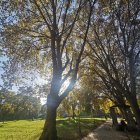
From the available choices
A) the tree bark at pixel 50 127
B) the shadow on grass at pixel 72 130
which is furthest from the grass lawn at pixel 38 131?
the tree bark at pixel 50 127

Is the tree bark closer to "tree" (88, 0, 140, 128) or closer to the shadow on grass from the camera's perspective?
the shadow on grass

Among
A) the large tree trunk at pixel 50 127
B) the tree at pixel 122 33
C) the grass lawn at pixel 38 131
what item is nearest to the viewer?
the large tree trunk at pixel 50 127

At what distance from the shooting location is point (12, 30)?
67.7ft

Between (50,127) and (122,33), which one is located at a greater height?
(122,33)

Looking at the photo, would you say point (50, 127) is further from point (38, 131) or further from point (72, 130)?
point (38, 131)

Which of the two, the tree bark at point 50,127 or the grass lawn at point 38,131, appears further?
the grass lawn at point 38,131

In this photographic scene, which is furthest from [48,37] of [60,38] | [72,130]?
[72,130]

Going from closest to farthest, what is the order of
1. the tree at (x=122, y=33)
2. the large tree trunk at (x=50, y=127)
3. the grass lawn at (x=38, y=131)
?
the large tree trunk at (x=50, y=127)
the tree at (x=122, y=33)
the grass lawn at (x=38, y=131)

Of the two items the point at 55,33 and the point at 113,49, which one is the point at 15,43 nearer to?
the point at 55,33

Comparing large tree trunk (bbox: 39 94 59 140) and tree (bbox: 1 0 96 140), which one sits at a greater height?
tree (bbox: 1 0 96 140)

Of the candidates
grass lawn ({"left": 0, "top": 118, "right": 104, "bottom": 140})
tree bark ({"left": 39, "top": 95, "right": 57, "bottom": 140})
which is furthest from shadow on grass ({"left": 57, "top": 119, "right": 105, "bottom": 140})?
tree bark ({"left": 39, "top": 95, "right": 57, "bottom": 140})

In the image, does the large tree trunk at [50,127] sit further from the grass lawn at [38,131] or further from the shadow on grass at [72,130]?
the grass lawn at [38,131]

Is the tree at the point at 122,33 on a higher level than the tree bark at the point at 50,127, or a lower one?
higher

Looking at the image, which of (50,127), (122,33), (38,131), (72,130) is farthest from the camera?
(38,131)
